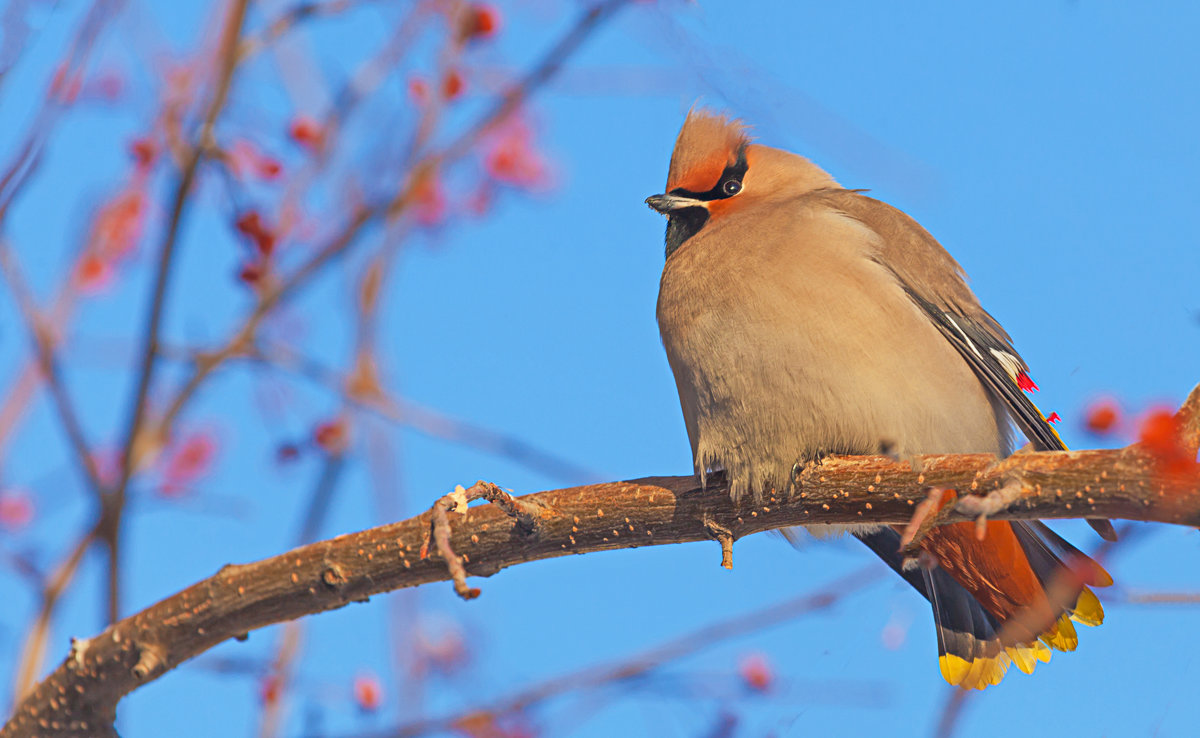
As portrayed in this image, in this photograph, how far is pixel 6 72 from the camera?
8.43 ft

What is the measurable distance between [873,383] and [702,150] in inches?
56.0

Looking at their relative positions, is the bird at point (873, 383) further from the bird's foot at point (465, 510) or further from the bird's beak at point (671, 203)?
the bird's foot at point (465, 510)

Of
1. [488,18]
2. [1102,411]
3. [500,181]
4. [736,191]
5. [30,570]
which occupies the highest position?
[500,181]

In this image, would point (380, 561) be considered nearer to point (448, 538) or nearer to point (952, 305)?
point (448, 538)

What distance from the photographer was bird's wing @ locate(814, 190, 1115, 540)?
379 cm

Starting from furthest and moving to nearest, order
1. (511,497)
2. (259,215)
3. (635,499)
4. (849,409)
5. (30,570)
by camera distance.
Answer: (259,215) → (30,570) → (849,409) → (635,499) → (511,497)

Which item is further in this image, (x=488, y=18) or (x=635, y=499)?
(x=488, y=18)

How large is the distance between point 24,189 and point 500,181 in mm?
2900

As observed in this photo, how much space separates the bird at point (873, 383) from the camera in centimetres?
346

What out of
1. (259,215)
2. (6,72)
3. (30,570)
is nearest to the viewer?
(6,72)

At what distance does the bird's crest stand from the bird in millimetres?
272

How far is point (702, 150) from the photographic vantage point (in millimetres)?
4504

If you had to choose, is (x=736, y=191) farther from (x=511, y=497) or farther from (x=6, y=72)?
(x=6, y=72)

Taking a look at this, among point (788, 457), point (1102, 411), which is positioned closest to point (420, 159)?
point (788, 457)
